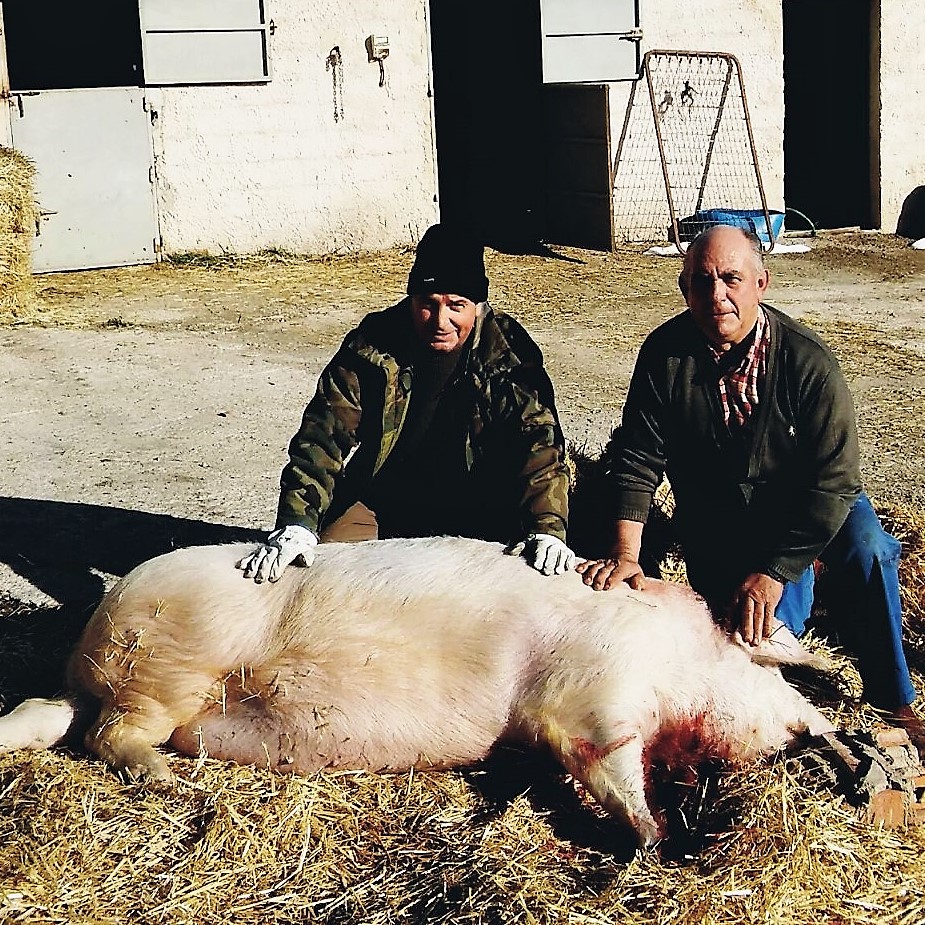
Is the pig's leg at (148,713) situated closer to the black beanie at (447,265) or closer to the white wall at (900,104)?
the black beanie at (447,265)

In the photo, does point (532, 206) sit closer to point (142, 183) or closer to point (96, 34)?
point (142, 183)

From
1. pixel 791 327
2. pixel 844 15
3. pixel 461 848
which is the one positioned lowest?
pixel 461 848

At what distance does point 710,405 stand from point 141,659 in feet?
5.55

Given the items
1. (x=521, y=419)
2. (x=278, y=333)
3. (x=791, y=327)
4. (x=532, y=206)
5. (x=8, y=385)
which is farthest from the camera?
(x=532, y=206)

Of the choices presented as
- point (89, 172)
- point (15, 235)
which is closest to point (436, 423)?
point (15, 235)

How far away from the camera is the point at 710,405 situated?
383cm

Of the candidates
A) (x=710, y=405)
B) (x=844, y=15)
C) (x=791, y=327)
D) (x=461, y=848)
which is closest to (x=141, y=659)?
(x=461, y=848)

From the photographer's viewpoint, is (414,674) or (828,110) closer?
(414,674)

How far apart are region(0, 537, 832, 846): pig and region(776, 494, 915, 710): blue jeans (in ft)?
1.21

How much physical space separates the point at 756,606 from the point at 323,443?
1383mm

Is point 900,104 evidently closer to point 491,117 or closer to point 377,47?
point 491,117

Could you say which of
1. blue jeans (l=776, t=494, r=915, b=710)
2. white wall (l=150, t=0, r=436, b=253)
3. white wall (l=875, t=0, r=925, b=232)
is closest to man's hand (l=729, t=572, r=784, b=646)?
A: blue jeans (l=776, t=494, r=915, b=710)

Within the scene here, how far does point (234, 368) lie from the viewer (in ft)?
26.9

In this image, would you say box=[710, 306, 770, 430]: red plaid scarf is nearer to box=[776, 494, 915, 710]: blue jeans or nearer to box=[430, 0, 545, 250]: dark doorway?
box=[776, 494, 915, 710]: blue jeans
